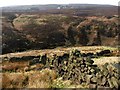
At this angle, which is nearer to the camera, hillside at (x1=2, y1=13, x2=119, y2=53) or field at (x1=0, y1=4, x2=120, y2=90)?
field at (x1=0, y1=4, x2=120, y2=90)

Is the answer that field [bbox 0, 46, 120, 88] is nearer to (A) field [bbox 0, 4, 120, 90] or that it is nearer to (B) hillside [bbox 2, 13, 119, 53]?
(A) field [bbox 0, 4, 120, 90]

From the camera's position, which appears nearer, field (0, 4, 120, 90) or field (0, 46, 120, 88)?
field (0, 46, 120, 88)

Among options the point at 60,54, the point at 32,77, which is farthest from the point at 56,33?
the point at 32,77

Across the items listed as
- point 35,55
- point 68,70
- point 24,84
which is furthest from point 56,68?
point 35,55

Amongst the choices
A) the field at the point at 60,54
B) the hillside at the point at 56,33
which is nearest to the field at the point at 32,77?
the field at the point at 60,54

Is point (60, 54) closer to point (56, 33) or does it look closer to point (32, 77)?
point (32, 77)

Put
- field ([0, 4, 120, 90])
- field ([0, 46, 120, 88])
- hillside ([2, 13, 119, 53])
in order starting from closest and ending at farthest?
field ([0, 46, 120, 88])
field ([0, 4, 120, 90])
hillside ([2, 13, 119, 53])

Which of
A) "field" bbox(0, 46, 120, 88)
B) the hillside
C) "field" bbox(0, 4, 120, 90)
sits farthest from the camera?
the hillside

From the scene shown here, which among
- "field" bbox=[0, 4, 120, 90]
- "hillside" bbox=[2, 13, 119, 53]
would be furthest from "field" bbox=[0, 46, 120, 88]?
"hillside" bbox=[2, 13, 119, 53]

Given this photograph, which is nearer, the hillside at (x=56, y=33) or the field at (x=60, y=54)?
the field at (x=60, y=54)

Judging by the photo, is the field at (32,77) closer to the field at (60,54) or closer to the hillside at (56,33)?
the field at (60,54)

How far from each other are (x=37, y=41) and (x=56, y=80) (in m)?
27.6

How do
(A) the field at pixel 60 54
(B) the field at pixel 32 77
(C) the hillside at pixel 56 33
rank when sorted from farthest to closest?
(C) the hillside at pixel 56 33 → (A) the field at pixel 60 54 → (B) the field at pixel 32 77

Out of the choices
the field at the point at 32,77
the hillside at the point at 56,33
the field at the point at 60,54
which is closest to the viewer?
the field at the point at 32,77
